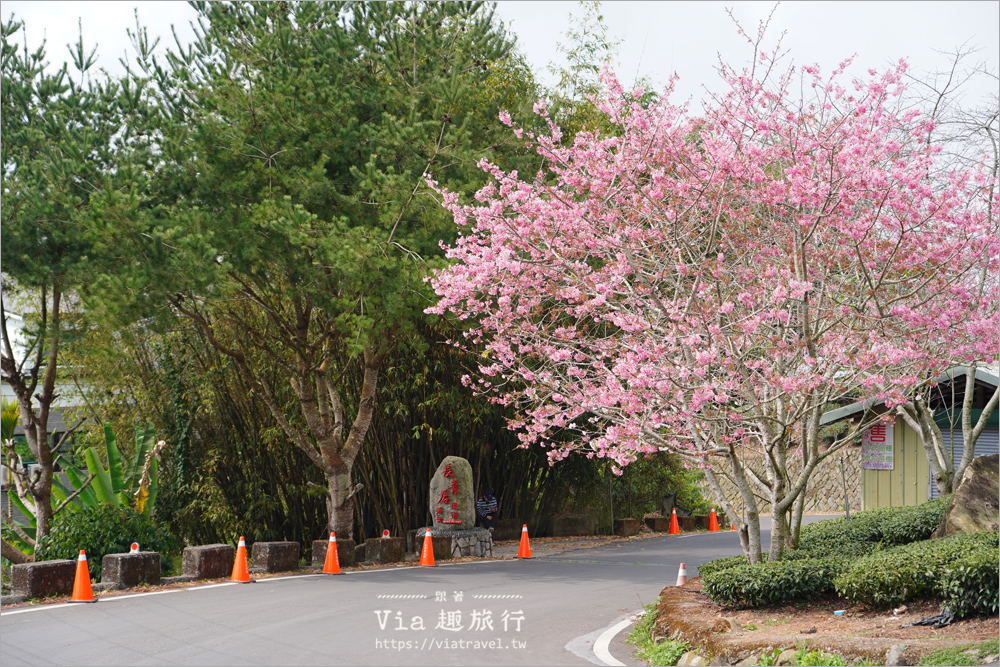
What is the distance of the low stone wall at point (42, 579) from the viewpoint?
9961mm

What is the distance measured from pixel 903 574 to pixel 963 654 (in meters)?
1.53

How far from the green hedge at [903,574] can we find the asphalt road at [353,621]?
6.39ft

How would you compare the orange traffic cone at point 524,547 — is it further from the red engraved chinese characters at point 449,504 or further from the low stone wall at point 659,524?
the low stone wall at point 659,524

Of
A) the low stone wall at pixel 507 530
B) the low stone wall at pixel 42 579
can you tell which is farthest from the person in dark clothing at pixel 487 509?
the low stone wall at pixel 42 579

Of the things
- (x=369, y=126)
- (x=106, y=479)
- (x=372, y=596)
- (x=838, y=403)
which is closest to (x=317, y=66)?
(x=369, y=126)

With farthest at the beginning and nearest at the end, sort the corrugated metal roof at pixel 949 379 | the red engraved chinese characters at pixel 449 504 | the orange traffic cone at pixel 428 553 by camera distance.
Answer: the red engraved chinese characters at pixel 449 504, the corrugated metal roof at pixel 949 379, the orange traffic cone at pixel 428 553

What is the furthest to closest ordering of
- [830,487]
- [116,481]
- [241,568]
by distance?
[830,487]
[116,481]
[241,568]

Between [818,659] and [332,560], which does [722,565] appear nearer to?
[818,659]

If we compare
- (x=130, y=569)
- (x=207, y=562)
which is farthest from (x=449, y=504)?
(x=130, y=569)

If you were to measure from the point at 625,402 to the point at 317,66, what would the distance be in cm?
765

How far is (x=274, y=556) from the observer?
12492 mm

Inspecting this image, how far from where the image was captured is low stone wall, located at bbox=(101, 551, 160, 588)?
35.1 ft

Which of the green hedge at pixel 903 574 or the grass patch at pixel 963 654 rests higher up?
the green hedge at pixel 903 574

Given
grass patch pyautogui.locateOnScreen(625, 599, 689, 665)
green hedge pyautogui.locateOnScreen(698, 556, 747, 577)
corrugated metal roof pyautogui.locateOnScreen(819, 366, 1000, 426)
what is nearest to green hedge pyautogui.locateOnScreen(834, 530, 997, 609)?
grass patch pyautogui.locateOnScreen(625, 599, 689, 665)
